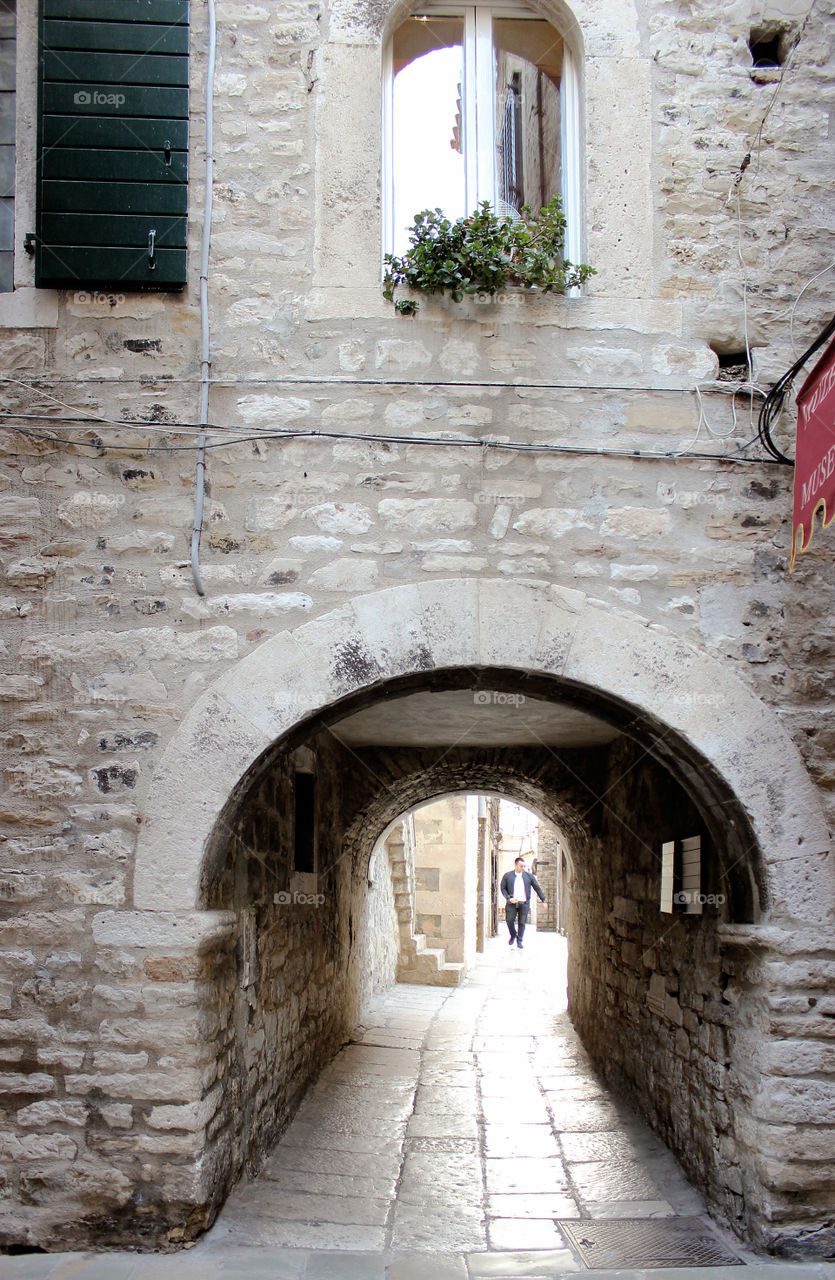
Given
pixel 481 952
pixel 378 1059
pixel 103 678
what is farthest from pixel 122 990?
pixel 481 952

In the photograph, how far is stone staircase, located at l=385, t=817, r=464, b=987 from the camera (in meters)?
11.3

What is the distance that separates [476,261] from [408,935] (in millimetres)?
9372

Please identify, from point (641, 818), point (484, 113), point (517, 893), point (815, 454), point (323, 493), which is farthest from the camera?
point (517, 893)

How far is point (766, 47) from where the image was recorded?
3973mm

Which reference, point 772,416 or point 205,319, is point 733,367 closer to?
point 772,416

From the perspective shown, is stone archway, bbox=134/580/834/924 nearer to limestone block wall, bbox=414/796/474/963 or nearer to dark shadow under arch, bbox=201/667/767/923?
dark shadow under arch, bbox=201/667/767/923

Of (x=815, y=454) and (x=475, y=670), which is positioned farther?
(x=475, y=670)

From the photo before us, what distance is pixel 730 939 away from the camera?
345 cm

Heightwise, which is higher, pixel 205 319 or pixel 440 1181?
pixel 205 319

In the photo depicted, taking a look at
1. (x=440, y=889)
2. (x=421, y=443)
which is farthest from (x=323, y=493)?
(x=440, y=889)

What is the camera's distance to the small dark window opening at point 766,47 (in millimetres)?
3904

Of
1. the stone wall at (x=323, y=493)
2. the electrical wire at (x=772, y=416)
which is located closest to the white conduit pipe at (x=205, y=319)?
the stone wall at (x=323, y=493)

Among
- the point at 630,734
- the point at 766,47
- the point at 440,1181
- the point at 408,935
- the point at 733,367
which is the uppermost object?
the point at 766,47

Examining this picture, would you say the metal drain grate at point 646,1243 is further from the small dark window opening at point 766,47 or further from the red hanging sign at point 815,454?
the small dark window opening at point 766,47
